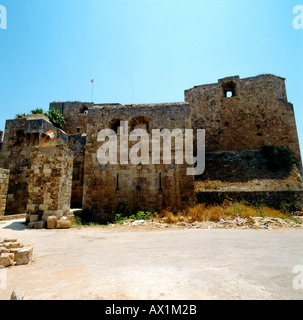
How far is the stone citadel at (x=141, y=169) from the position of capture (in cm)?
730

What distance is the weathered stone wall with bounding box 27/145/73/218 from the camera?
6902mm

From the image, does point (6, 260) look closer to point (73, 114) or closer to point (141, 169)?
point (141, 169)

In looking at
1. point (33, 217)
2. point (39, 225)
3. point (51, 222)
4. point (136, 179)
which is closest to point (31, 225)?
point (39, 225)

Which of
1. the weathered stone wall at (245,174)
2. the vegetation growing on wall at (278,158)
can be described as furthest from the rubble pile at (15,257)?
the vegetation growing on wall at (278,158)

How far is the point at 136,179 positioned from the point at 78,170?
4.38 meters

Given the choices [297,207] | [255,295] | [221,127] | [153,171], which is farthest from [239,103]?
[255,295]

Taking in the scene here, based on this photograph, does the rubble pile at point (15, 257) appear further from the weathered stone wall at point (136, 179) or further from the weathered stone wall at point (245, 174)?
the weathered stone wall at point (245, 174)

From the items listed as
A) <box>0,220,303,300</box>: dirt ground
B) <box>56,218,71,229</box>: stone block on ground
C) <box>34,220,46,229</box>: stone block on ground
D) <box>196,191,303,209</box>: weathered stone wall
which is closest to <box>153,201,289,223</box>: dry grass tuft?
<box>196,191,303,209</box>: weathered stone wall

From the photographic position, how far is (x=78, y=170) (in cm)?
1248

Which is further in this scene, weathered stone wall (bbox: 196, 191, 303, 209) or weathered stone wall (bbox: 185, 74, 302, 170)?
weathered stone wall (bbox: 185, 74, 302, 170)

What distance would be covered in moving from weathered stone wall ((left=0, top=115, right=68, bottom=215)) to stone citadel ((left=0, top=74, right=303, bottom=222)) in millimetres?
50

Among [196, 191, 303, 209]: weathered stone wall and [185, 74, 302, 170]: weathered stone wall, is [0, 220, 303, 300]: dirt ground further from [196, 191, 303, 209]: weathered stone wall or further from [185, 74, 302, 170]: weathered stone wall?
[185, 74, 302, 170]: weathered stone wall
